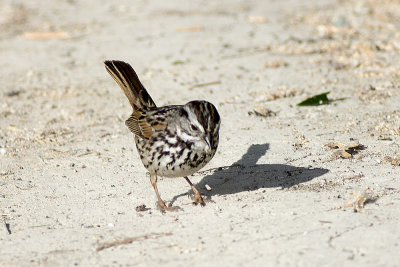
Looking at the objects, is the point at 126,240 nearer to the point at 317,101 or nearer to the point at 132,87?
the point at 132,87

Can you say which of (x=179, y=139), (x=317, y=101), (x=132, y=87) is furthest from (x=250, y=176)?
(x=317, y=101)

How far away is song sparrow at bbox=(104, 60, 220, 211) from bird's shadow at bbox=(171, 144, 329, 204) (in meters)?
0.36

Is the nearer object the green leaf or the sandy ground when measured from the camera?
the sandy ground

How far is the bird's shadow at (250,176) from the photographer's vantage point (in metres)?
5.77

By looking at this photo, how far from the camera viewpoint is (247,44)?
35.5 ft

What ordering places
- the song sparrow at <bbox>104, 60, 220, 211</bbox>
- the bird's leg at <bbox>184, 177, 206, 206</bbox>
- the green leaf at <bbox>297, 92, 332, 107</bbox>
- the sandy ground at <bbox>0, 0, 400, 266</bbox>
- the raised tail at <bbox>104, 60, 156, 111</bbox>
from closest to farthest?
the sandy ground at <bbox>0, 0, 400, 266</bbox>
the song sparrow at <bbox>104, 60, 220, 211</bbox>
the bird's leg at <bbox>184, 177, 206, 206</bbox>
the raised tail at <bbox>104, 60, 156, 111</bbox>
the green leaf at <bbox>297, 92, 332, 107</bbox>

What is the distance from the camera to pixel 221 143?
686 cm

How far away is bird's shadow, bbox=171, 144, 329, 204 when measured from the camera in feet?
18.9

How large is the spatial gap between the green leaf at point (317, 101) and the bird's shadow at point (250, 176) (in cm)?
155

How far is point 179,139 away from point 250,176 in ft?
3.65

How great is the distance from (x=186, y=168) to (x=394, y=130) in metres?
2.65

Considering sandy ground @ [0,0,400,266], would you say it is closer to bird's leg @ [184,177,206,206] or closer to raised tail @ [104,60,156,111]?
bird's leg @ [184,177,206,206]

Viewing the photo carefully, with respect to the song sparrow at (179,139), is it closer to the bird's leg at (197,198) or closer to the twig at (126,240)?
the bird's leg at (197,198)

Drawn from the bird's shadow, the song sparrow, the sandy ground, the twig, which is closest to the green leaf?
the sandy ground
